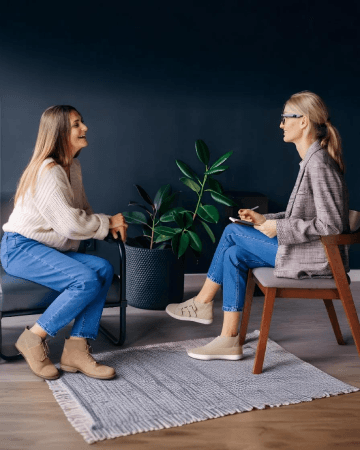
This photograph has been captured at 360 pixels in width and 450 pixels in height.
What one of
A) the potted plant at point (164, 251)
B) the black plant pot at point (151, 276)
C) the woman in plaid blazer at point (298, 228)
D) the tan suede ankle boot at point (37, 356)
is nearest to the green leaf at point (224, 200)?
the potted plant at point (164, 251)

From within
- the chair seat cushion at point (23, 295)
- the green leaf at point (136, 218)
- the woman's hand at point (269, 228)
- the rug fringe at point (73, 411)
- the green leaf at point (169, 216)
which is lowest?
the rug fringe at point (73, 411)

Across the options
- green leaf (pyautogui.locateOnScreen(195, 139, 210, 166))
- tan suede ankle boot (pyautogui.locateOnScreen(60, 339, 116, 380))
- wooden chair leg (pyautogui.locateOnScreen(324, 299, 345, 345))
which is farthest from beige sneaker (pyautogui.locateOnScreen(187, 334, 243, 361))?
green leaf (pyautogui.locateOnScreen(195, 139, 210, 166))

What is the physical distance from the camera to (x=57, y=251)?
2.45 m

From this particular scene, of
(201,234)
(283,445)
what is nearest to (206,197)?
(201,234)

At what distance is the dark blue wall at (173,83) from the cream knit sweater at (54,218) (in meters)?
1.41

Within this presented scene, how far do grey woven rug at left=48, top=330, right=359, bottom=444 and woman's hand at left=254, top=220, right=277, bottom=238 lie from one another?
2.10ft

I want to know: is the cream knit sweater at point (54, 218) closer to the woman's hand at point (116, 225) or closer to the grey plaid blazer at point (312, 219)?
the woman's hand at point (116, 225)

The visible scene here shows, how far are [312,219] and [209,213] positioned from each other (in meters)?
1.18

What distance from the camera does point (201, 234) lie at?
4.03 metres

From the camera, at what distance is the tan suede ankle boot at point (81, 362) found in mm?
2328

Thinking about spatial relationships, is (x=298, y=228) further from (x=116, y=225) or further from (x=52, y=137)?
(x=52, y=137)

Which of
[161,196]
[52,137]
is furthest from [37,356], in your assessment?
[161,196]

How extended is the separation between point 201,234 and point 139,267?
75 cm

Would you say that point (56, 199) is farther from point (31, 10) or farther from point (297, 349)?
point (31, 10)
